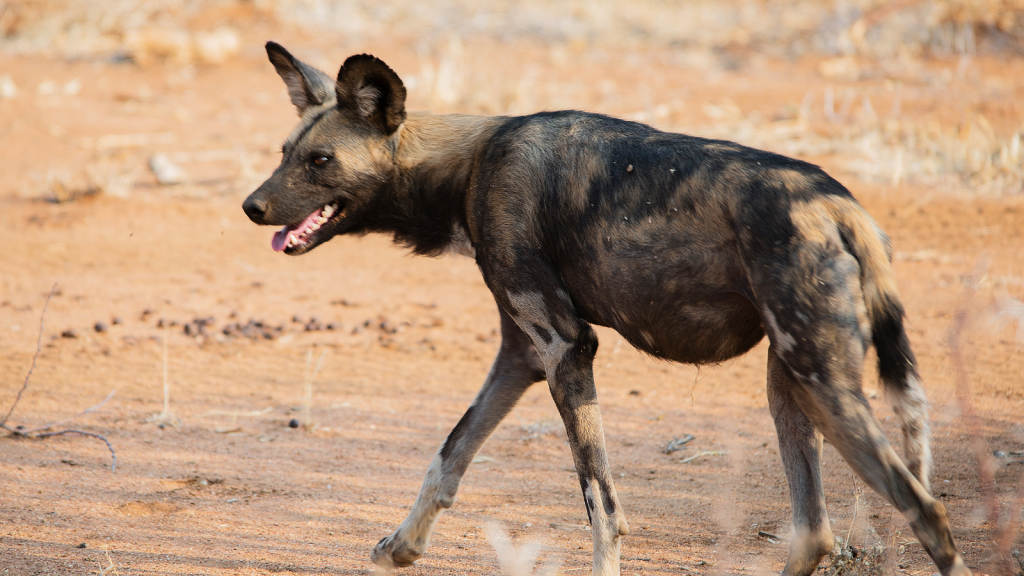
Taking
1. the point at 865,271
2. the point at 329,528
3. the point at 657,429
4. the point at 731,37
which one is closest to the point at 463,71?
the point at 731,37

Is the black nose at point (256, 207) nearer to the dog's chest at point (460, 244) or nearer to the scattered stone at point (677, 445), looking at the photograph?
the dog's chest at point (460, 244)

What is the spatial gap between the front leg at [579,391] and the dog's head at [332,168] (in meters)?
0.89

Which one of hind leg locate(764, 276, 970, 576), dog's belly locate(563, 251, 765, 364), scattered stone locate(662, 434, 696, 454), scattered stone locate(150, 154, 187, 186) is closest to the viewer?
hind leg locate(764, 276, 970, 576)

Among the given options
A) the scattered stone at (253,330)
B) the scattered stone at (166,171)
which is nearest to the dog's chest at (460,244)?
the scattered stone at (253,330)

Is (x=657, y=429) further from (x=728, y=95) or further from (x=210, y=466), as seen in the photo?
(x=728, y=95)

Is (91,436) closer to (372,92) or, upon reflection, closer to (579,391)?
(372,92)

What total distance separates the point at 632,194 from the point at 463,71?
10597 mm

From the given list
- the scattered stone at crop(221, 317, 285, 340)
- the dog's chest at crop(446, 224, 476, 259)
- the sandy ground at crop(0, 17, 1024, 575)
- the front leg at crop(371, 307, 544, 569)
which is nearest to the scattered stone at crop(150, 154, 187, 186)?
the sandy ground at crop(0, 17, 1024, 575)

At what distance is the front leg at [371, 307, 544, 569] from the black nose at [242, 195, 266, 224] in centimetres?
109

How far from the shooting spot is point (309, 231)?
3646 mm

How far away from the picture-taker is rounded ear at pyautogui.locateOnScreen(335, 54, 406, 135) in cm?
340

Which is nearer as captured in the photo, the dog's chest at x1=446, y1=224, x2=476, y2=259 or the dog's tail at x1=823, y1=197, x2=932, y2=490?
the dog's tail at x1=823, y1=197, x2=932, y2=490

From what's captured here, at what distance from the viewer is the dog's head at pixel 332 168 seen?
3.55 meters

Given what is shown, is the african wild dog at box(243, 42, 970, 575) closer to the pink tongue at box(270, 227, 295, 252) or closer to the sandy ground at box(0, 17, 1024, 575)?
the pink tongue at box(270, 227, 295, 252)
